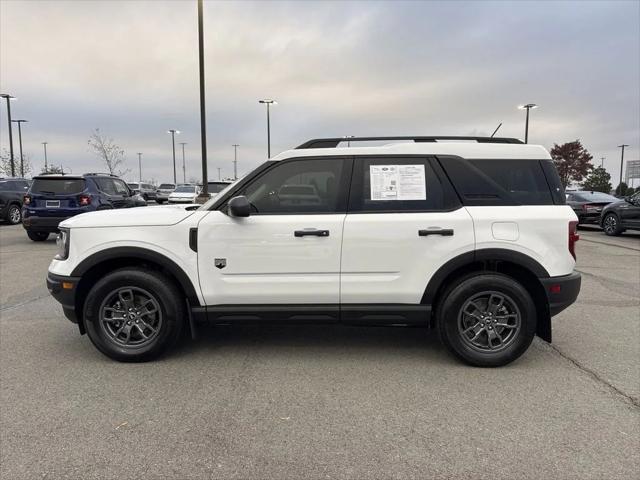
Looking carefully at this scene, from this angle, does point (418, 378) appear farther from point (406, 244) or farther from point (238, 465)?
point (238, 465)

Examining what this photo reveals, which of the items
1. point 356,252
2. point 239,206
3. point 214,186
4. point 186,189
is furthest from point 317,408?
point 186,189

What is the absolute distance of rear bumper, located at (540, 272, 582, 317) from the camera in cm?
386

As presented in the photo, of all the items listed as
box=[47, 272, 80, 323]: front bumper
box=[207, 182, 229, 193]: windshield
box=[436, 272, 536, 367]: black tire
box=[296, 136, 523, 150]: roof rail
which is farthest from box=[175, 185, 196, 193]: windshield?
box=[436, 272, 536, 367]: black tire

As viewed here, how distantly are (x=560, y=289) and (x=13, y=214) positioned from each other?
60.7 ft

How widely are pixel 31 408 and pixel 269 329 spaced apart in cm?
228

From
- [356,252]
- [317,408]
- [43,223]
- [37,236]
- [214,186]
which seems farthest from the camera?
[214,186]

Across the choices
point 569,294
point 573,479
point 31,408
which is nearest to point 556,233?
point 569,294

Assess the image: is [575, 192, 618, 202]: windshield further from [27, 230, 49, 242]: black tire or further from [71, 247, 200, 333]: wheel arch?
[27, 230, 49, 242]: black tire

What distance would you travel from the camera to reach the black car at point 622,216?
1362cm

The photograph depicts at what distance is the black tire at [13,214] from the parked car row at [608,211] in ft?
62.0

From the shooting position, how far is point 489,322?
3938mm

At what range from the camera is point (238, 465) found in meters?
2.61

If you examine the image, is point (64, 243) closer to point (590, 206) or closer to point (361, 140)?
point (361, 140)

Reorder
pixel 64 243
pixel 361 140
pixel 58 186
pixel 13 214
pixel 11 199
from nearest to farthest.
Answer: pixel 64 243
pixel 361 140
pixel 58 186
pixel 11 199
pixel 13 214
